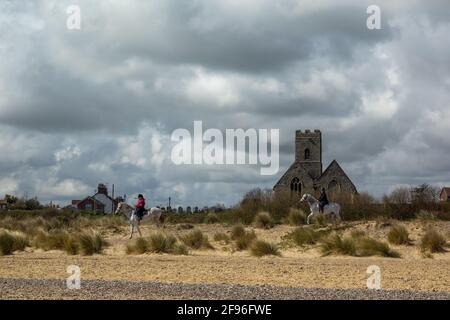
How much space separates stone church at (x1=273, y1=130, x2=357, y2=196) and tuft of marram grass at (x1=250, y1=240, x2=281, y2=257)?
148ft

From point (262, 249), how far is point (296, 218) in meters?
11.6

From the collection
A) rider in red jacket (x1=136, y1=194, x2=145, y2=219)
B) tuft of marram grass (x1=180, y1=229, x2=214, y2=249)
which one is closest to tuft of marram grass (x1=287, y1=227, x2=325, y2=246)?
tuft of marram grass (x1=180, y1=229, x2=214, y2=249)

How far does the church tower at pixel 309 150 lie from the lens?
90125 mm

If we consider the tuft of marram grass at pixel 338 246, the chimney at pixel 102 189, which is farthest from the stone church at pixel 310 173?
the tuft of marram grass at pixel 338 246

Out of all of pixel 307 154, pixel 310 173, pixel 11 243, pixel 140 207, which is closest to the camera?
pixel 11 243

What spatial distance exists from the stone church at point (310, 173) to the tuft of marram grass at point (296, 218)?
33145mm

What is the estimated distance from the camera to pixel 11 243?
87.4 ft

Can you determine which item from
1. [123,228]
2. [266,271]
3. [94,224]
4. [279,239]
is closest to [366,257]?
[266,271]

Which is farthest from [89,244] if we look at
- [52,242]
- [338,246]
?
[338,246]

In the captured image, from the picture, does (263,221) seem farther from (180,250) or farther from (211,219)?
(180,250)

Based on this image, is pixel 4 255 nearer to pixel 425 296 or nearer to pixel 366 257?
pixel 366 257

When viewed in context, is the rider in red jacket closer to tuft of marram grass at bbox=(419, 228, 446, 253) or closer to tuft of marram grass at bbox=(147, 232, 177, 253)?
tuft of marram grass at bbox=(147, 232, 177, 253)

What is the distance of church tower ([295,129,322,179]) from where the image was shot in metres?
90.1
